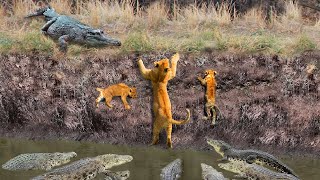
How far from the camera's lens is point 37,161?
27.9 ft

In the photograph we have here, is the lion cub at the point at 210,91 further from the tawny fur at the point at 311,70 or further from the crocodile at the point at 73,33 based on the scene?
the crocodile at the point at 73,33

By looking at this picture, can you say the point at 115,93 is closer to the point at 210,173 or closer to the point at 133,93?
the point at 133,93

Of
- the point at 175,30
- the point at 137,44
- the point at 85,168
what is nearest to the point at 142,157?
the point at 85,168

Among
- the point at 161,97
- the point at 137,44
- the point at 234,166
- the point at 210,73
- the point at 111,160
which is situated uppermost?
the point at 137,44

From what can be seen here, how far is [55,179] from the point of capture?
7.67 metres

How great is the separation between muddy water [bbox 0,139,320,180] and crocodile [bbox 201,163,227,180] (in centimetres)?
11

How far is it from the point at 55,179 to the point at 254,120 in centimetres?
388

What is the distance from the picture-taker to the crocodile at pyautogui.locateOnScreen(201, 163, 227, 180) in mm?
7879

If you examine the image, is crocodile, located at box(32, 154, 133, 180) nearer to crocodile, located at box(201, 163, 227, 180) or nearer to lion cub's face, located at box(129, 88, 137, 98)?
crocodile, located at box(201, 163, 227, 180)

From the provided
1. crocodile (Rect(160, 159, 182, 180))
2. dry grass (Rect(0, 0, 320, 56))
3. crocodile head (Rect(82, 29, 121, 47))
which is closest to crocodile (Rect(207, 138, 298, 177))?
crocodile (Rect(160, 159, 182, 180))

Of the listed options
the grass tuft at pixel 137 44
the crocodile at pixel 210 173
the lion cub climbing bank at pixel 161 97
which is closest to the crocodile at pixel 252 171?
the crocodile at pixel 210 173

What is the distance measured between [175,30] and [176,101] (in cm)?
261

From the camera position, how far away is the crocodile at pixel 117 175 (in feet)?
26.4

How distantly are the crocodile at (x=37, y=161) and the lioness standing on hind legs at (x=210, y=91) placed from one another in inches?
102
